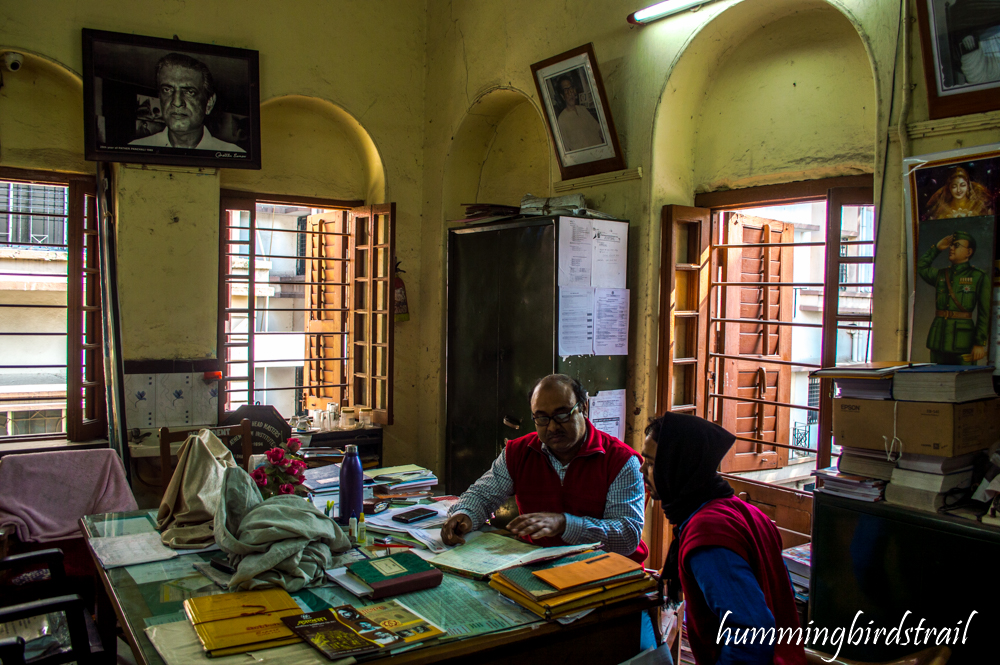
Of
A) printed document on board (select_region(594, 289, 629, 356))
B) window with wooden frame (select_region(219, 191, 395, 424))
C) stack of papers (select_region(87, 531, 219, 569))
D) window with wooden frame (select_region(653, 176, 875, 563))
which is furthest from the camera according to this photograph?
window with wooden frame (select_region(219, 191, 395, 424))

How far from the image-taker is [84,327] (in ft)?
16.1

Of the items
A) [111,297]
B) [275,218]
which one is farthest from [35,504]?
[275,218]

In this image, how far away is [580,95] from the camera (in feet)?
14.6

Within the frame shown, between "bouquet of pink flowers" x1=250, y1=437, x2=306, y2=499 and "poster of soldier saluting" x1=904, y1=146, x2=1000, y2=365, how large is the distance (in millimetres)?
2533

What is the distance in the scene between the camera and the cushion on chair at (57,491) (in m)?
3.73

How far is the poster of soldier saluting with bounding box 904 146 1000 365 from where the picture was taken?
106 inches

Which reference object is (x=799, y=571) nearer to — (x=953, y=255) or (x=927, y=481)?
(x=927, y=481)

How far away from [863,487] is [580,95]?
2.90 m

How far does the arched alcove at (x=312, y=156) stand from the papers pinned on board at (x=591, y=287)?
2369 millimetres

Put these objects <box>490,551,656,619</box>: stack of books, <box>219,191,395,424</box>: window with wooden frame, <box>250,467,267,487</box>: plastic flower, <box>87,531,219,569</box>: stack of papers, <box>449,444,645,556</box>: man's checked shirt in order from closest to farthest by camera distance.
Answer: <box>490,551,656,619</box>: stack of books
<box>87,531,219,569</box>: stack of papers
<box>250,467,267,487</box>: plastic flower
<box>449,444,645,556</box>: man's checked shirt
<box>219,191,395,424</box>: window with wooden frame

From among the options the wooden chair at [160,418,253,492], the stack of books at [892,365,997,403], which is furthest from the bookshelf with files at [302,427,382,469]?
the stack of books at [892,365,997,403]

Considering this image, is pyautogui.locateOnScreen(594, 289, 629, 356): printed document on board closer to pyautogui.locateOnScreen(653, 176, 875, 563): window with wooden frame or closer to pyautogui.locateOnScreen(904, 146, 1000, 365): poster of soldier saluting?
pyautogui.locateOnScreen(653, 176, 875, 563): window with wooden frame

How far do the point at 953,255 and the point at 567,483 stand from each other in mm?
1794

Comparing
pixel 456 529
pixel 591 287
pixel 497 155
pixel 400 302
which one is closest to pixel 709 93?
pixel 591 287
